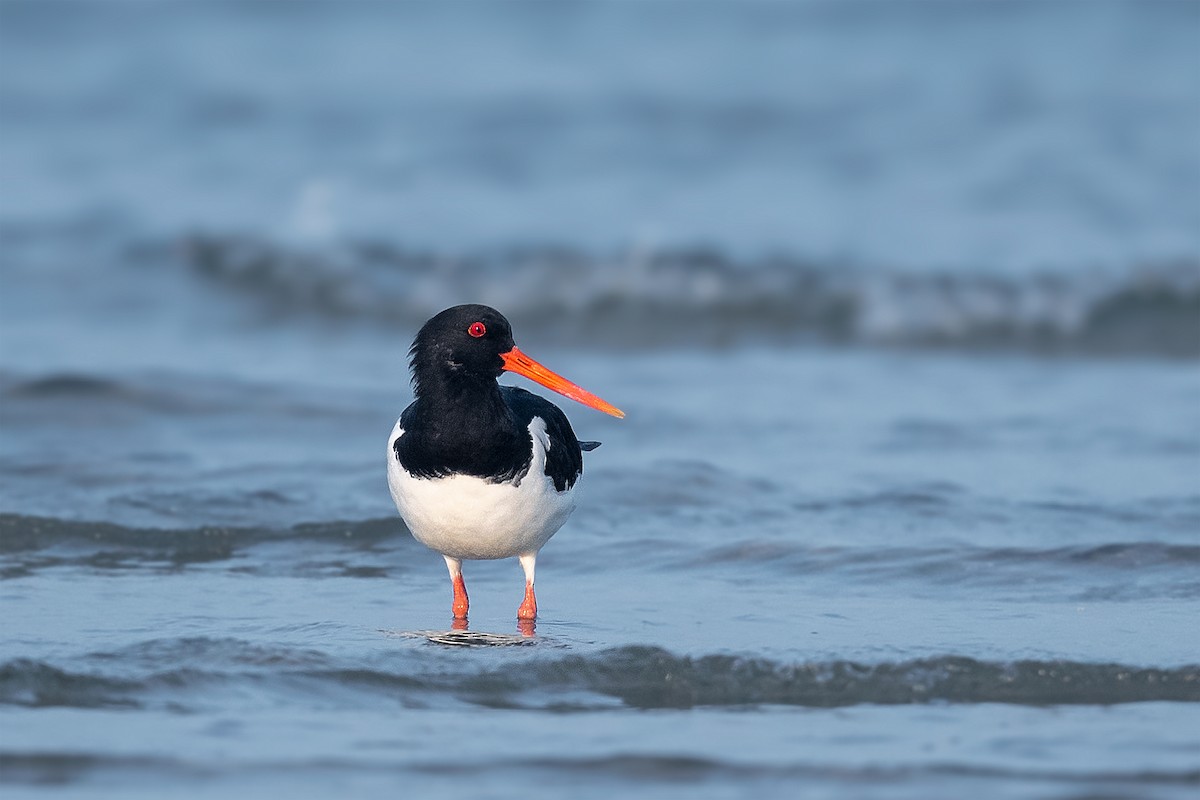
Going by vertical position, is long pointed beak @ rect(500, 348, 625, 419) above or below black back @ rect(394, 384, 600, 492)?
above

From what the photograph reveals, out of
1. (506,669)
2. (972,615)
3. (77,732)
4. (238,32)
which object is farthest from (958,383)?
(238,32)

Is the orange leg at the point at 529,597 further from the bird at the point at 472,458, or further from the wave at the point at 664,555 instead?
the wave at the point at 664,555

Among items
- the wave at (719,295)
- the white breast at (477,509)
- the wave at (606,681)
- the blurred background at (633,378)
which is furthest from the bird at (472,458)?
the wave at (719,295)

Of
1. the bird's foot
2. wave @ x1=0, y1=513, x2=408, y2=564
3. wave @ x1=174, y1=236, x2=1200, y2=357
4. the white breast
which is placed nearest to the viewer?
the white breast

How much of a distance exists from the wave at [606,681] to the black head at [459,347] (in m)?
1.18

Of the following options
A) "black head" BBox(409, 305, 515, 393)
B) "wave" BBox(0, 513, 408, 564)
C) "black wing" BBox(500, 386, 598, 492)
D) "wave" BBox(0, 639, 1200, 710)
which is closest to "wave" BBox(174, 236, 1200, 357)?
"wave" BBox(0, 513, 408, 564)

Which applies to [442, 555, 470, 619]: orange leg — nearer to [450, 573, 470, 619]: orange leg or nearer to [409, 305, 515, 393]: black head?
[450, 573, 470, 619]: orange leg

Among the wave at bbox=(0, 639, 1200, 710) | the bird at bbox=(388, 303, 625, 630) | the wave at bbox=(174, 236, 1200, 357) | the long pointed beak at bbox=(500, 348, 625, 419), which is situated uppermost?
the wave at bbox=(174, 236, 1200, 357)

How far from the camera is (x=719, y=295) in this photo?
542 inches

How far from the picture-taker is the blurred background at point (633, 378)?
16.8ft

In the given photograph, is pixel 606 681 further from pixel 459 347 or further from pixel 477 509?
pixel 459 347

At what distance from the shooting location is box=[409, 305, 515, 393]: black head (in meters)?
6.18

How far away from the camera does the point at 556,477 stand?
6.32m

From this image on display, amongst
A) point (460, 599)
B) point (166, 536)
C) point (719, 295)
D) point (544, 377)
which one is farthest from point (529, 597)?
point (719, 295)
